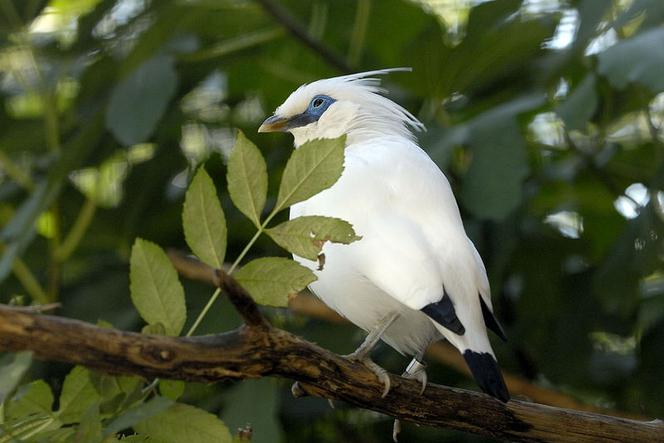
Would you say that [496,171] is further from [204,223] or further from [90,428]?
[90,428]

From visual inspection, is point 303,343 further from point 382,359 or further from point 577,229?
point 577,229

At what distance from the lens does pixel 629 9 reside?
2.40 meters

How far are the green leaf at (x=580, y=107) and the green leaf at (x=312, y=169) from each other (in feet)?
3.16

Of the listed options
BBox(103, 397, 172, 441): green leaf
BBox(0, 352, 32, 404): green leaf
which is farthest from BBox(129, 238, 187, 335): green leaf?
BBox(0, 352, 32, 404): green leaf

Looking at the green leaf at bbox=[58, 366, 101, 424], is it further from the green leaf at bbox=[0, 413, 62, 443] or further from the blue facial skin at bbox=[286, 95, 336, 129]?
the blue facial skin at bbox=[286, 95, 336, 129]

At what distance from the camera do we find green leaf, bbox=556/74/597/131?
2.25 meters

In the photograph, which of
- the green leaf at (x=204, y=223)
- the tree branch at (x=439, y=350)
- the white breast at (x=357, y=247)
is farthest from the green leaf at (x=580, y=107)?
the green leaf at (x=204, y=223)

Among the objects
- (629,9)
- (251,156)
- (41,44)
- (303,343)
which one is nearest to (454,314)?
(303,343)

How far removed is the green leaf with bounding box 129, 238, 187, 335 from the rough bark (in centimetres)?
8

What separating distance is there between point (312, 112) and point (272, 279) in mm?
934

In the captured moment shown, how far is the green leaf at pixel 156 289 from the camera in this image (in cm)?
146

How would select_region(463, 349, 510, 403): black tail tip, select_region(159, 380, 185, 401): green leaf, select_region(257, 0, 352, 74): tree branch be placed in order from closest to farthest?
1. select_region(159, 380, 185, 401): green leaf
2. select_region(463, 349, 510, 403): black tail tip
3. select_region(257, 0, 352, 74): tree branch

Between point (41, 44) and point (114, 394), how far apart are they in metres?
1.79

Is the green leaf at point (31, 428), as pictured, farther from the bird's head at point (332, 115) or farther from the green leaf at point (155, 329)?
the bird's head at point (332, 115)
